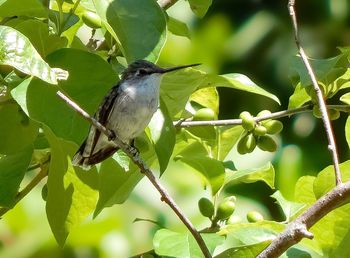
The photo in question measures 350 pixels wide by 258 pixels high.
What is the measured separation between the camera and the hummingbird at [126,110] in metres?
2.49

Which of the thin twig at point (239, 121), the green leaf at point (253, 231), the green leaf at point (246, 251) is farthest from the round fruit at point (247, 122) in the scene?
the green leaf at point (246, 251)

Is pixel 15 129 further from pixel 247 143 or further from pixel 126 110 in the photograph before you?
pixel 126 110

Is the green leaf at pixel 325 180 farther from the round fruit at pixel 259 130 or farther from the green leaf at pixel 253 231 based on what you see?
the round fruit at pixel 259 130

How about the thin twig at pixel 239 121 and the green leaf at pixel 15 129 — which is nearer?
the green leaf at pixel 15 129

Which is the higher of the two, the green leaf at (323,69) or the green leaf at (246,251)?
the green leaf at (323,69)

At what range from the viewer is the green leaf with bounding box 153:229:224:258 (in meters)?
2.11

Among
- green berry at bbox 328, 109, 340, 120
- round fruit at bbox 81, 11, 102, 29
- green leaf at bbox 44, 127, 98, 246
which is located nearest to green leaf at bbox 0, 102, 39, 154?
green leaf at bbox 44, 127, 98, 246

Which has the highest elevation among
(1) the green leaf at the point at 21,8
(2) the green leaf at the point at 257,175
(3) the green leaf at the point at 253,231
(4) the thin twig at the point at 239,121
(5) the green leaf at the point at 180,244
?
(1) the green leaf at the point at 21,8

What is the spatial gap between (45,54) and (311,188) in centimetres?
75

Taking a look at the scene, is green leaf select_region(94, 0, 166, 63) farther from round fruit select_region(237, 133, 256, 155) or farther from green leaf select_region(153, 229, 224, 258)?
round fruit select_region(237, 133, 256, 155)

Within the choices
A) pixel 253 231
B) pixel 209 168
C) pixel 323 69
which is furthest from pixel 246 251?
pixel 323 69

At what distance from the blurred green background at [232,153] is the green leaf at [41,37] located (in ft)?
1.26

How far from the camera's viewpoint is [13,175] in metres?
2.37

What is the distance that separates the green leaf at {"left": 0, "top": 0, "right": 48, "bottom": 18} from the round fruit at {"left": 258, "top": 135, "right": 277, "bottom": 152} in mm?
727
